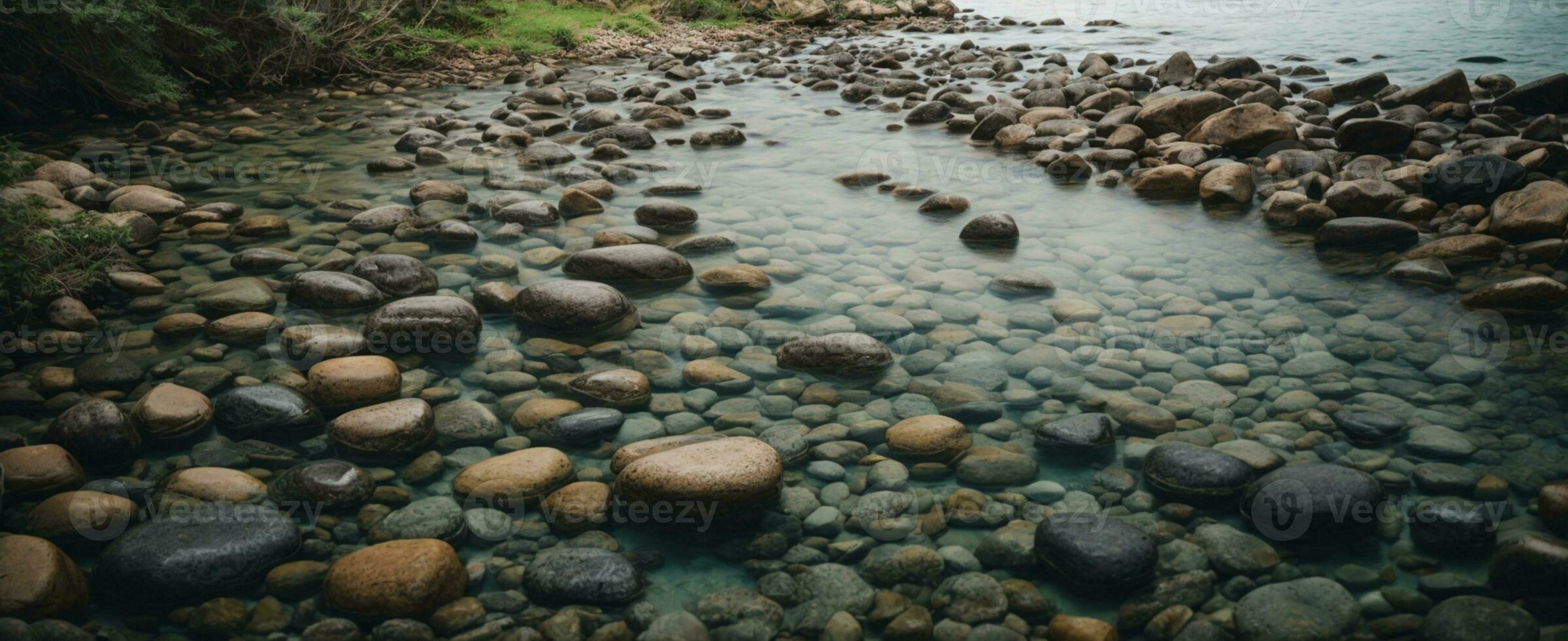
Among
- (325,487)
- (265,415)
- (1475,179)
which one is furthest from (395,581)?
(1475,179)

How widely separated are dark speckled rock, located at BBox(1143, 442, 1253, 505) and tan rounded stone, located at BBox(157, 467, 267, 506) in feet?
8.14

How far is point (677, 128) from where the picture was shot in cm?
Result: 773

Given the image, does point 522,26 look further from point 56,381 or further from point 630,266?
point 56,381

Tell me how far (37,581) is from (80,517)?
34 centimetres

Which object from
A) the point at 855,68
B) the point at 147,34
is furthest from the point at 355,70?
the point at 855,68

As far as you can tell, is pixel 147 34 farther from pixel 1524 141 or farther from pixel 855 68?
pixel 1524 141

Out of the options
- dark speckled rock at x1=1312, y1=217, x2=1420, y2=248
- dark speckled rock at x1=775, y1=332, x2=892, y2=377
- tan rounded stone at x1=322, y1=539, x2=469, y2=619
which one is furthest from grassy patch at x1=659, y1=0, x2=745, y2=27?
tan rounded stone at x1=322, y1=539, x2=469, y2=619

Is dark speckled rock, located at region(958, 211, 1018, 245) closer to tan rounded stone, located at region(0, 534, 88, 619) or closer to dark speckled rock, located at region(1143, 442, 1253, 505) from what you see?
dark speckled rock, located at region(1143, 442, 1253, 505)

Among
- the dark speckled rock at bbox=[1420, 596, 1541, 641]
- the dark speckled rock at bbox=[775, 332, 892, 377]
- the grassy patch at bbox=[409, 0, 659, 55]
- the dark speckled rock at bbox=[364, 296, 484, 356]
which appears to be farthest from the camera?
the grassy patch at bbox=[409, 0, 659, 55]

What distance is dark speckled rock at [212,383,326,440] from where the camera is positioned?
9.16 feet

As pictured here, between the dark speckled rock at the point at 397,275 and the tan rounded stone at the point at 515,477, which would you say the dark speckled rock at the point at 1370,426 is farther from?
the dark speckled rock at the point at 397,275

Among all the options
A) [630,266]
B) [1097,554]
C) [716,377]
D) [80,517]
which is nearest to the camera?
[1097,554]

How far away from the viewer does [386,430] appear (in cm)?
270

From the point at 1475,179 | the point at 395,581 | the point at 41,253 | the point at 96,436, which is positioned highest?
the point at 41,253
